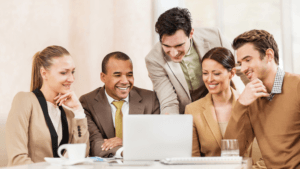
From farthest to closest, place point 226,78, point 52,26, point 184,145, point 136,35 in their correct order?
1. point 136,35
2. point 52,26
3. point 226,78
4. point 184,145

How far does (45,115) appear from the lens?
230 cm

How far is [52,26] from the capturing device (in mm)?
3098

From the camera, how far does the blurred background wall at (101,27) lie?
2.54m

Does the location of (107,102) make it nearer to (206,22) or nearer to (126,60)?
(126,60)

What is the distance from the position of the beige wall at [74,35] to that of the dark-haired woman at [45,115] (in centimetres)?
21

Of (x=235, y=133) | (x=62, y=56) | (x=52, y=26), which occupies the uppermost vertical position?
(x=52, y=26)

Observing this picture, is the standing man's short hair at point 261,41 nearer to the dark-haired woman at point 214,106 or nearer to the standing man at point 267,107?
the standing man at point 267,107

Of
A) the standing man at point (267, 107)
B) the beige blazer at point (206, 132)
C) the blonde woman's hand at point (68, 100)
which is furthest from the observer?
the blonde woman's hand at point (68, 100)

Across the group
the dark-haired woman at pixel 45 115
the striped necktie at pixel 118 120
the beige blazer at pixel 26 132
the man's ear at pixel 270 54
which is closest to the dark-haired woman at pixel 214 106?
the man's ear at pixel 270 54

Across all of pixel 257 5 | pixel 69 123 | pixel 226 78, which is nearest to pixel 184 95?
pixel 226 78

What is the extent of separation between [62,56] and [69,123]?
53cm

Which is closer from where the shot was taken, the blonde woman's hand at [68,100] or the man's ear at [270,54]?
the man's ear at [270,54]

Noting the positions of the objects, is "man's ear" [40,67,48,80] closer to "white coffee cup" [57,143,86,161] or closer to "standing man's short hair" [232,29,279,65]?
"white coffee cup" [57,143,86,161]

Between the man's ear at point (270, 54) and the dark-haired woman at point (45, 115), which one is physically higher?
the man's ear at point (270, 54)
